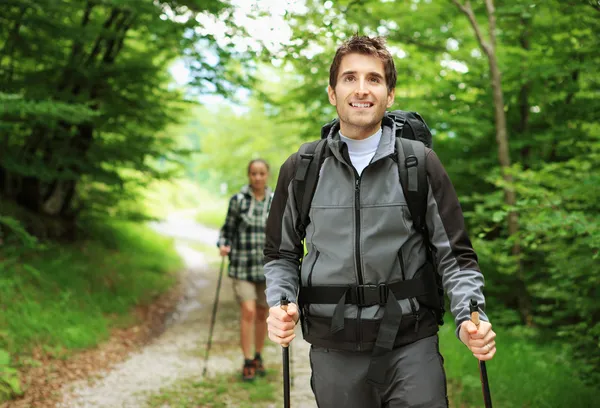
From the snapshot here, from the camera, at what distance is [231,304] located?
10578 millimetres

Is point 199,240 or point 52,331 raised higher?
point 199,240

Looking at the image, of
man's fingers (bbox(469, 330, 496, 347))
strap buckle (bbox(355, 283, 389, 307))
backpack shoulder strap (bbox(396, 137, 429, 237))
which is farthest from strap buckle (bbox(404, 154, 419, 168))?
man's fingers (bbox(469, 330, 496, 347))

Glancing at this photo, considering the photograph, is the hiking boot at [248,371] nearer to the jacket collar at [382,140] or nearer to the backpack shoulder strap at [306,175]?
the backpack shoulder strap at [306,175]

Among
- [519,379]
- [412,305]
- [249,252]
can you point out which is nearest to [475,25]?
[249,252]

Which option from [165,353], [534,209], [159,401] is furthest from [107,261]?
[534,209]

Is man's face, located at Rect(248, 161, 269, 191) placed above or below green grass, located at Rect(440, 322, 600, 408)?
above

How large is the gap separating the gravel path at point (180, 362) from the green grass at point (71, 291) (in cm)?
69

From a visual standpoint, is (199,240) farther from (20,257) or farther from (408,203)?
(408,203)

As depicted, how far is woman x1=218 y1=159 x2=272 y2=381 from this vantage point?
600cm

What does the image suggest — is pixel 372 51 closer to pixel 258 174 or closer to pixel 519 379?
pixel 258 174

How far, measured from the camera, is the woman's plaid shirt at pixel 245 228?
6.08 meters

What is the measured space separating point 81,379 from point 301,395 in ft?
7.96

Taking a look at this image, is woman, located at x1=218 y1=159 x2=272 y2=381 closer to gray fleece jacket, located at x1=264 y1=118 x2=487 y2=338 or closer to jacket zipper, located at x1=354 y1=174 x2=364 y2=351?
gray fleece jacket, located at x1=264 y1=118 x2=487 y2=338

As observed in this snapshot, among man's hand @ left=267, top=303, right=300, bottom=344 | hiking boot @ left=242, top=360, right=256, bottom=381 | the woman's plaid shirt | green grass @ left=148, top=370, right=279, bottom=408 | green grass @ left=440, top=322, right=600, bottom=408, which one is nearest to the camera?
man's hand @ left=267, top=303, right=300, bottom=344
